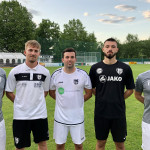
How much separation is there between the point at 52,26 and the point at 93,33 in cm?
1619

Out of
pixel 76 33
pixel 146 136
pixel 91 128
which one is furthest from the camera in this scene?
pixel 76 33

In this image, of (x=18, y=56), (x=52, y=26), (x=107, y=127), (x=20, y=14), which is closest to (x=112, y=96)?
(x=107, y=127)

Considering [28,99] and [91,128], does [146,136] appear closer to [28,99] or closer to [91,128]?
[28,99]

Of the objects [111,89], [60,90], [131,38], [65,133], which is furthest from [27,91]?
[131,38]

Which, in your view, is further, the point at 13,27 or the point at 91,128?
the point at 13,27

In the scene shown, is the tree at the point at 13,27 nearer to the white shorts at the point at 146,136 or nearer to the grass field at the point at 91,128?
the grass field at the point at 91,128

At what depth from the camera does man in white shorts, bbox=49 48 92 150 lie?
3033 millimetres

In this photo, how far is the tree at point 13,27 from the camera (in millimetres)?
41719

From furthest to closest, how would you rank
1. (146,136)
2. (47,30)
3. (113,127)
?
1. (47,30)
2. (113,127)
3. (146,136)

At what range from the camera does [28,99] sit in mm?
Answer: 2887

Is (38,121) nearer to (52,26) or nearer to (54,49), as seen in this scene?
(54,49)

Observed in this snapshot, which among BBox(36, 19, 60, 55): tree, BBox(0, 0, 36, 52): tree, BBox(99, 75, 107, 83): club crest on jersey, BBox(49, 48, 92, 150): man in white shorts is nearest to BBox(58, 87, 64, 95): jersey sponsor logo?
BBox(49, 48, 92, 150): man in white shorts

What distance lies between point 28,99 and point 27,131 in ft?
1.85

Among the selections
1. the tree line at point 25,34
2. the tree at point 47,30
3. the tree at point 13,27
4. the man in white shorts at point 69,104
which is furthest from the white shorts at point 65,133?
the tree at point 47,30
